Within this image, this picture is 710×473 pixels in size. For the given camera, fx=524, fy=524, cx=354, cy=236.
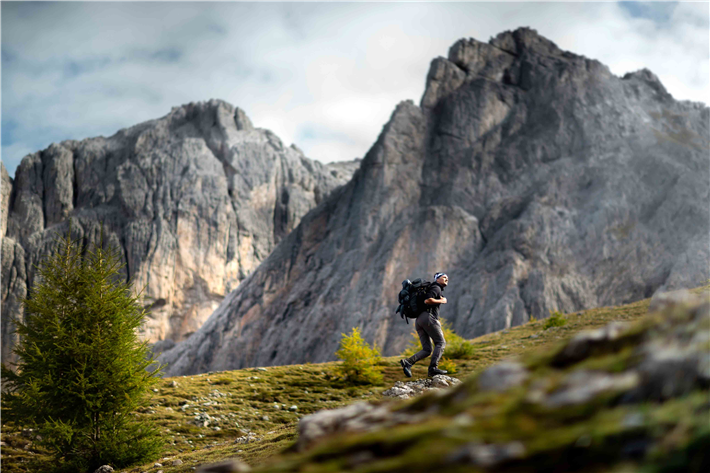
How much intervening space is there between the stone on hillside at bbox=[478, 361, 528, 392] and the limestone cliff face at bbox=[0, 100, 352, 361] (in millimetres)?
92537

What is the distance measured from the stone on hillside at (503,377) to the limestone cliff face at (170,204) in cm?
9254

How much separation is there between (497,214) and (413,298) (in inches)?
1950

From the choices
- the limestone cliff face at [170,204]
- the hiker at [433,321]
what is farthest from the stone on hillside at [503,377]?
the limestone cliff face at [170,204]

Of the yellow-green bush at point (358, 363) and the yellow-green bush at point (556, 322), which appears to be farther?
the yellow-green bush at point (556, 322)

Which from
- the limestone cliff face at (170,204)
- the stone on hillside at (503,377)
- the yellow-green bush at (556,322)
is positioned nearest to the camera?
the stone on hillside at (503,377)

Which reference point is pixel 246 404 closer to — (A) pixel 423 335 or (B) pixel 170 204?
(A) pixel 423 335

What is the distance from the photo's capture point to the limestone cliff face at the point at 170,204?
91688mm

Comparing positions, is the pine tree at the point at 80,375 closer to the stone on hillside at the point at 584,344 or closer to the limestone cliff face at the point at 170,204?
the stone on hillside at the point at 584,344

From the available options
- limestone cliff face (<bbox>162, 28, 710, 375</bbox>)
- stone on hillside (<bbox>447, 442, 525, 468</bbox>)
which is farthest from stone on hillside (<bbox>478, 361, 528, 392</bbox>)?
limestone cliff face (<bbox>162, 28, 710, 375</bbox>)

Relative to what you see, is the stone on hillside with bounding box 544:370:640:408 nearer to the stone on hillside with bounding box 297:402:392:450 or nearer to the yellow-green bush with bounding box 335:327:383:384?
the stone on hillside with bounding box 297:402:392:450

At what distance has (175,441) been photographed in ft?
44.3

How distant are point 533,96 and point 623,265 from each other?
27880mm

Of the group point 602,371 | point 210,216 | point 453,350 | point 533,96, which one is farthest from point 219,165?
point 602,371

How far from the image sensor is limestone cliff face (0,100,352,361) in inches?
3610
